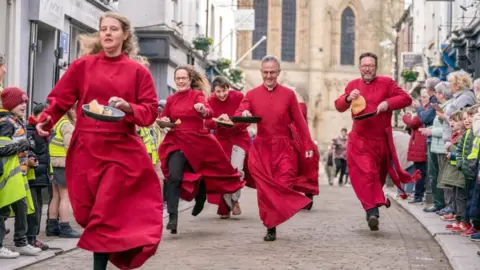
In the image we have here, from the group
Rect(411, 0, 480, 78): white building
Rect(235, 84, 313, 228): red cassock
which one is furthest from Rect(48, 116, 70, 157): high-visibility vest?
Rect(411, 0, 480, 78): white building

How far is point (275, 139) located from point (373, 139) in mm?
1337

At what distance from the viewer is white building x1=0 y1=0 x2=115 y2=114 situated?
61.9 ft

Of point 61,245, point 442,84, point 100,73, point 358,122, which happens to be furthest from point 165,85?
point 100,73

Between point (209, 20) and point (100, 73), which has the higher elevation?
point (209, 20)

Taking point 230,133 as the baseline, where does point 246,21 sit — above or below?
above

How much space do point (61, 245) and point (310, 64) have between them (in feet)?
218

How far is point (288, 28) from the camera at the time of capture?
7688cm

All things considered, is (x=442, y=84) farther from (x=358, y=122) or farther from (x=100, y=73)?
(x=100, y=73)

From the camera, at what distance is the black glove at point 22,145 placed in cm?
998

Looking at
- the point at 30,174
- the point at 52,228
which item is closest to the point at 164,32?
the point at 52,228

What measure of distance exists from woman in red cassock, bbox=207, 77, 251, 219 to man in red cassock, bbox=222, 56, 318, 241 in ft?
8.90

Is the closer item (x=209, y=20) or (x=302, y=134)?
(x=302, y=134)

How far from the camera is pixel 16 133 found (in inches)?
396

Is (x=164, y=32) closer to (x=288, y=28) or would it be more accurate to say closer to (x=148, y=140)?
(x=148, y=140)
